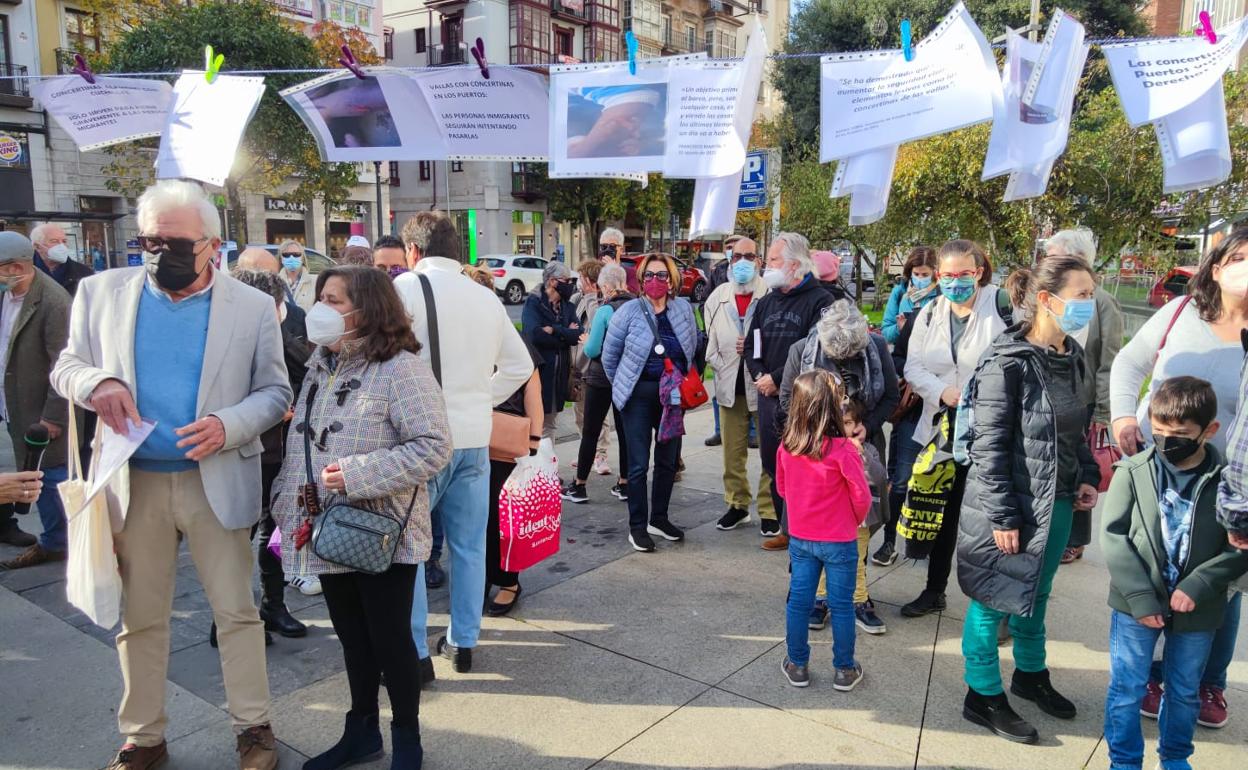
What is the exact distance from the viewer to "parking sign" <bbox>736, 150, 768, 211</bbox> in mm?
9516

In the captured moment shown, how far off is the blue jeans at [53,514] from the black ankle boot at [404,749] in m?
3.19

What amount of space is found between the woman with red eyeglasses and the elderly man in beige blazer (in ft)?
10.3

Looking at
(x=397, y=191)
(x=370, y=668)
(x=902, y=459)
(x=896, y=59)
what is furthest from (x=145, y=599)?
(x=397, y=191)

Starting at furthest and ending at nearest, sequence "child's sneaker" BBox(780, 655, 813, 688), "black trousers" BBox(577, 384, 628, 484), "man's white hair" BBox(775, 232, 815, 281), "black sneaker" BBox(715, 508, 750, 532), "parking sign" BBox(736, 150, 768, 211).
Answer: "parking sign" BBox(736, 150, 768, 211)
"black trousers" BBox(577, 384, 628, 484)
"black sneaker" BBox(715, 508, 750, 532)
"man's white hair" BBox(775, 232, 815, 281)
"child's sneaker" BBox(780, 655, 813, 688)

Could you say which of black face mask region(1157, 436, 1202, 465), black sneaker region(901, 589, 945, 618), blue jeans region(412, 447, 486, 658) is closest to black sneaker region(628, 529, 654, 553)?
black sneaker region(901, 589, 945, 618)

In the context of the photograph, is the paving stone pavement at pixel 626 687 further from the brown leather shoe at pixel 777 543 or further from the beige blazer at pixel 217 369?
the beige blazer at pixel 217 369

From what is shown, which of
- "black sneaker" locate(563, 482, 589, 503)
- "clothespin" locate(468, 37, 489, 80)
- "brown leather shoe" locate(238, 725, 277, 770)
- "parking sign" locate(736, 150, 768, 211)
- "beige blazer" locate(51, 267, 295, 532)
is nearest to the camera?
"beige blazer" locate(51, 267, 295, 532)

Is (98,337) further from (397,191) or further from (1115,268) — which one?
(397,191)

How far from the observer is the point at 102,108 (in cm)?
533

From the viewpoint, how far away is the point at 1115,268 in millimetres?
13273

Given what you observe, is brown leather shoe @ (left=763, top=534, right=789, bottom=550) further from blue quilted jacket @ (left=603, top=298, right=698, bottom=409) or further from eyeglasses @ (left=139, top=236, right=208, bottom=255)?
eyeglasses @ (left=139, top=236, right=208, bottom=255)

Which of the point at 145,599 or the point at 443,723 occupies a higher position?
the point at 145,599

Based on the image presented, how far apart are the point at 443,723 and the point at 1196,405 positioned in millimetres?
2884

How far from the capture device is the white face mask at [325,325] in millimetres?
2684
